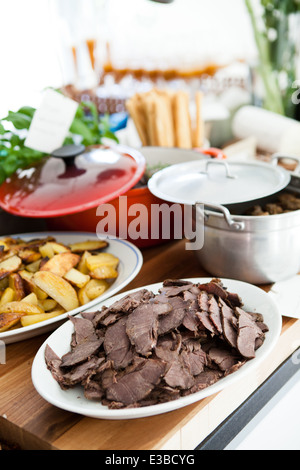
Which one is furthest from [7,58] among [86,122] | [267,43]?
[86,122]

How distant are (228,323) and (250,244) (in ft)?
0.83

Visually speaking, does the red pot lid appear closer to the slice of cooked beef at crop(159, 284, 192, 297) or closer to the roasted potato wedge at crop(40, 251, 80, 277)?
the roasted potato wedge at crop(40, 251, 80, 277)

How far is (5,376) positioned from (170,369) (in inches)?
14.1

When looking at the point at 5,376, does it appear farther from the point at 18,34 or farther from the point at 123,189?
the point at 18,34

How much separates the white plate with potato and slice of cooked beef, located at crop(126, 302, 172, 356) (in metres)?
0.18

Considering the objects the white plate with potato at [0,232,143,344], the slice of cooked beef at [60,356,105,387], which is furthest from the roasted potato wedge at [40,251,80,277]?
the slice of cooked beef at [60,356,105,387]

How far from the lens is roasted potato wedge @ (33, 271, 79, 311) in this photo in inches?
37.5

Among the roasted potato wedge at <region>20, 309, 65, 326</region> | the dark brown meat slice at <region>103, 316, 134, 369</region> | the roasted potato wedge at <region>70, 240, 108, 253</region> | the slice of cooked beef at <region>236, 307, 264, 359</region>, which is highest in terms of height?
the dark brown meat slice at <region>103, 316, 134, 369</region>

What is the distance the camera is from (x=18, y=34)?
368 centimetres

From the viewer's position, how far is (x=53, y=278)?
97cm

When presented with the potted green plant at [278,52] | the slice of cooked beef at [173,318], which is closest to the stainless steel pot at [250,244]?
the slice of cooked beef at [173,318]

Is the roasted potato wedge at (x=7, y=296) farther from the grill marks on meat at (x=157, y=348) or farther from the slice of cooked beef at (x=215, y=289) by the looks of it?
the slice of cooked beef at (x=215, y=289)

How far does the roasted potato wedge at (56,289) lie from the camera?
0.95m

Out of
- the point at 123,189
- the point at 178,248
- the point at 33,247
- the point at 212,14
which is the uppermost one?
the point at 212,14
